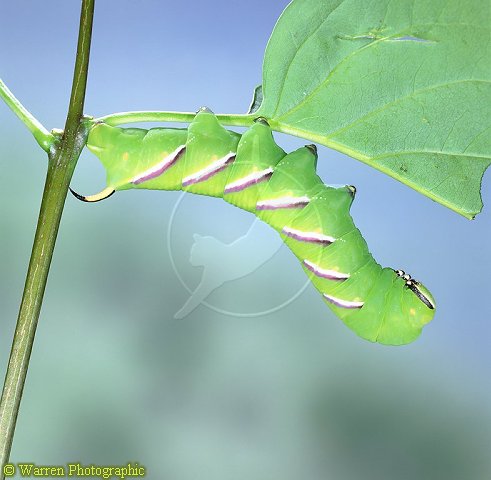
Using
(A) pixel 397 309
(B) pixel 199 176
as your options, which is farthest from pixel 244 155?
(A) pixel 397 309

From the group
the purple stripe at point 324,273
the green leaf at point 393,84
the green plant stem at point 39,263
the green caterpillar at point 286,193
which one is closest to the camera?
Result: the green plant stem at point 39,263

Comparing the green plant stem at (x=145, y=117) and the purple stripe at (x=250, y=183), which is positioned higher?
the purple stripe at (x=250, y=183)

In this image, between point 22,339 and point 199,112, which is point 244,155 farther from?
point 22,339

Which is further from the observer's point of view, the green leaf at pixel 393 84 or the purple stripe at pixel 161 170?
the purple stripe at pixel 161 170

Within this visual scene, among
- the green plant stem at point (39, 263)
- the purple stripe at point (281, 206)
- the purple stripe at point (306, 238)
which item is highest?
the purple stripe at point (281, 206)

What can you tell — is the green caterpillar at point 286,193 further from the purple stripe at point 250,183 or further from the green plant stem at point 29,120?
the green plant stem at point 29,120

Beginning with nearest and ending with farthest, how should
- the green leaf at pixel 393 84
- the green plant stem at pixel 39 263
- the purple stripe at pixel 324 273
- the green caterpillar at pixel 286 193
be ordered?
the green plant stem at pixel 39 263
the green leaf at pixel 393 84
the green caterpillar at pixel 286 193
the purple stripe at pixel 324 273

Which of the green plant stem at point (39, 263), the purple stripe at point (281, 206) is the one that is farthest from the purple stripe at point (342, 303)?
the green plant stem at point (39, 263)
